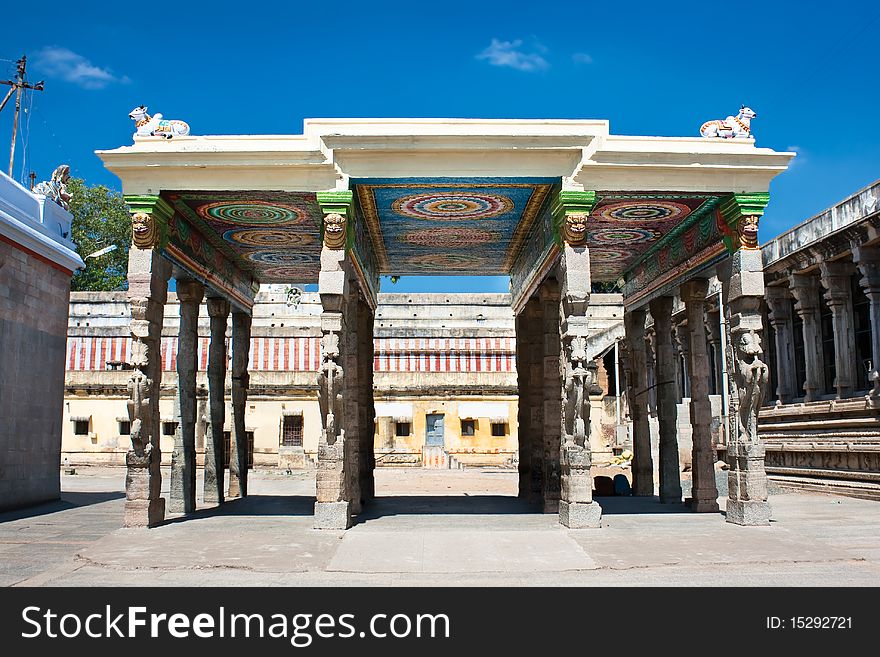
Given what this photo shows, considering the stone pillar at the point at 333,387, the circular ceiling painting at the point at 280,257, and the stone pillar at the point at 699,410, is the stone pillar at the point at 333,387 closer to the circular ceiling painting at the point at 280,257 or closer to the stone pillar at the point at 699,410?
the circular ceiling painting at the point at 280,257

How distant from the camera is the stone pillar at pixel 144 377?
11664mm

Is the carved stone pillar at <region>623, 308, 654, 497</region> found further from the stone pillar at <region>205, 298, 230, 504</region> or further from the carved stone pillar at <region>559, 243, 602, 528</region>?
the stone pillar at <region>205, 298, 230, 504</region>

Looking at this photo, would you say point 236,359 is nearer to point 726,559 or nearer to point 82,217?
point 726,559

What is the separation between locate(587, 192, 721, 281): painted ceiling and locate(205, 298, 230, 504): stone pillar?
311 inches

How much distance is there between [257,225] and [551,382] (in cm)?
643

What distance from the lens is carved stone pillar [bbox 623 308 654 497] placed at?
1686 centimetres

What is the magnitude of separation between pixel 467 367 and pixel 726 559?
25098 millimetres

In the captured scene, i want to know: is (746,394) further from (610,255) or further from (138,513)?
(138,513)

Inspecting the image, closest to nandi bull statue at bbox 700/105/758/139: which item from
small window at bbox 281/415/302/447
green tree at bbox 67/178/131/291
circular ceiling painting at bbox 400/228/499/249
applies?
circular ceiling painting at bbox 400/228/499/249

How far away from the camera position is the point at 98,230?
1731 inches

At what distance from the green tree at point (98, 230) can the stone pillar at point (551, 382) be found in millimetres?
34757

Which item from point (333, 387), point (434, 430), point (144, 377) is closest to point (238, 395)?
point (144, 377)
